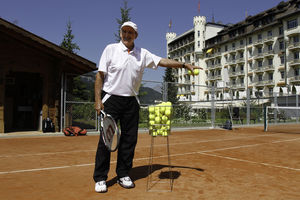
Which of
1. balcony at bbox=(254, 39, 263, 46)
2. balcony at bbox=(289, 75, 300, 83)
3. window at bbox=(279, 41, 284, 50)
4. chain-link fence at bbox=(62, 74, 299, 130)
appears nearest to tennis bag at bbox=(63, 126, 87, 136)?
chain-link fence at bbox=(62, 74, 299, 130)

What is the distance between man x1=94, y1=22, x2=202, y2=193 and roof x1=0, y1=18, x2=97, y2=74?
880 centimetres

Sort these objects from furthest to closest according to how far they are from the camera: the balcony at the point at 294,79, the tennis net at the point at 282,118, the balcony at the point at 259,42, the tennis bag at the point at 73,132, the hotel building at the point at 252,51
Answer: the balcony at the point at 259,42
the hotel building at the point at 252,51
the balcony at the point at 294,79
the tennis net at the point at 282,118
the tennis bag at the point at 73,132

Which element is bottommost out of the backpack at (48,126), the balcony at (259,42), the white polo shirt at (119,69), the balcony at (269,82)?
the backpack at (48,126)

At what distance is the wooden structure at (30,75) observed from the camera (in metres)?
11.2

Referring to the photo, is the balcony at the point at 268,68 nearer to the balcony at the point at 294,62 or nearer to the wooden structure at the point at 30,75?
the balcony at the point at 294,62

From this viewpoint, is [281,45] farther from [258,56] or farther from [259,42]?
[258,56]

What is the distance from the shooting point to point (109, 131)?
349cm

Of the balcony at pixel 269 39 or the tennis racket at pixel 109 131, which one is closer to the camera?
the tennis racket at pixel 109 131

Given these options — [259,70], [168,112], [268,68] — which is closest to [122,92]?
[168,112]

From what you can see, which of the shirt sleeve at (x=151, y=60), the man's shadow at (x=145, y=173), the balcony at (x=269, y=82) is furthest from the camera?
the balcony at (x=269, y=82)

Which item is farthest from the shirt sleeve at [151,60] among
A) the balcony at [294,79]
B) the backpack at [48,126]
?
the balcony at [294,79]

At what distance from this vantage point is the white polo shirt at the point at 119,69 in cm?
352

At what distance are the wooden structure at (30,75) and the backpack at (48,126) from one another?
1.17 ft

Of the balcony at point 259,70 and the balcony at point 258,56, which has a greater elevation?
the balcony at point 258,56
